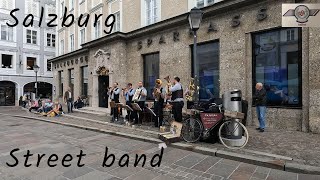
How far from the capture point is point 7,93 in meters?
29.2

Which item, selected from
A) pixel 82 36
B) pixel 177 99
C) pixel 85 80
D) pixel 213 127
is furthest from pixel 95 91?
pixel 213 127

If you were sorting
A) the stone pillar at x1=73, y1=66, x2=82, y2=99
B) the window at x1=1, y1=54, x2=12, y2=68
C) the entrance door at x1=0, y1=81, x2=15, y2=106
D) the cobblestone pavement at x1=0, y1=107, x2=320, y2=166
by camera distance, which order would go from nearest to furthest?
1. the cobblestone pavement at x1=0, y1=107, x2=320, y2=166
2. the stone pillar at x1=73, y1=66, x2=82, y2=99
3. the window at x1=1, y1=54, x2=12, y2=68
4. the entrance door at x1=0, y1=81, x2=15, y2=106

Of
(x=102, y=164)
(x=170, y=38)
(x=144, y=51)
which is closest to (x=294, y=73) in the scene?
(x=170, y=38)

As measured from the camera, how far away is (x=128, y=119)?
35.8ft

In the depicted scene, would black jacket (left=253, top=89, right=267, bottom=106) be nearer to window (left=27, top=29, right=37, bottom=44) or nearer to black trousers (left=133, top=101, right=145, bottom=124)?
black trousers (left=133, top=101, right=145, bottom=124)

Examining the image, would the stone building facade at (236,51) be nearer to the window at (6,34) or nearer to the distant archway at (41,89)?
the window at (6,34)

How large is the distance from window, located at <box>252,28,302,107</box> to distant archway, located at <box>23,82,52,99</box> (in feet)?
95.3

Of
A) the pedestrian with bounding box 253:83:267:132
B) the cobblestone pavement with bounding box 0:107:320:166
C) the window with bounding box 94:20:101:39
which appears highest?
the window with bounding box 94:20:101:39

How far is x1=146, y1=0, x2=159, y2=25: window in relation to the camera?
1389 cm

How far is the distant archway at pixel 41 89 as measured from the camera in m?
30.7

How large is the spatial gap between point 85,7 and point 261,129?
16.8 m

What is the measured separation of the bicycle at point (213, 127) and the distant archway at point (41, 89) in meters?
29.2

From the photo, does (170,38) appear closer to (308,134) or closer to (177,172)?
(308,134)

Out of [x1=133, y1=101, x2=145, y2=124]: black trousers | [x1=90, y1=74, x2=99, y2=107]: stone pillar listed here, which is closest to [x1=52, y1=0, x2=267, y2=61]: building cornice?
[x1=90, y1=74, x2=99, y2=107]: stone pillar
